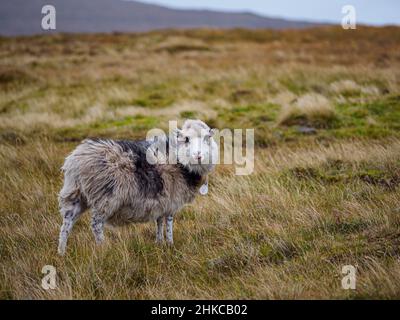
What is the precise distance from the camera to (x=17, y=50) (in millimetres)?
38438

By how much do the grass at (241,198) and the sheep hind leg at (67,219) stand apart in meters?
0.14

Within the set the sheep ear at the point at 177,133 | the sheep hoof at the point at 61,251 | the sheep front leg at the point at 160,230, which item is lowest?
the sheep hoof at the point at 61,251

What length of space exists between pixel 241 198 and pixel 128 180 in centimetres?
225

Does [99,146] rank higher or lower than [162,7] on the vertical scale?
lower

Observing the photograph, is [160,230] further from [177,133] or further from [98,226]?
[177,133]

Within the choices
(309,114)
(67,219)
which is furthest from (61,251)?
(309,114)

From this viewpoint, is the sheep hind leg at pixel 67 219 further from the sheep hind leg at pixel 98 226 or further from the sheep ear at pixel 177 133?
the sheep ear at pixel 177 133

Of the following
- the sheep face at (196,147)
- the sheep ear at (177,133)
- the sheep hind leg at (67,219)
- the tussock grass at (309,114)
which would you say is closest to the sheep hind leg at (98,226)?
the sheep hind leg at (67,219)

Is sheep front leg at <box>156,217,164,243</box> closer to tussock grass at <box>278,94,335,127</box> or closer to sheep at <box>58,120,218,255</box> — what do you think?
sheep at <box>58,120,218,255</box>

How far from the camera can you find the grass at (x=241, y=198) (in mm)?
5410

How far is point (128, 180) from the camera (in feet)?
20.7

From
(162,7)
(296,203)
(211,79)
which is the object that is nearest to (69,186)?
(296,203)

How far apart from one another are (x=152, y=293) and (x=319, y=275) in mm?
1878

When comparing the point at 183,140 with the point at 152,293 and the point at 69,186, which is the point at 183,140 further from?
the point at 152,293
